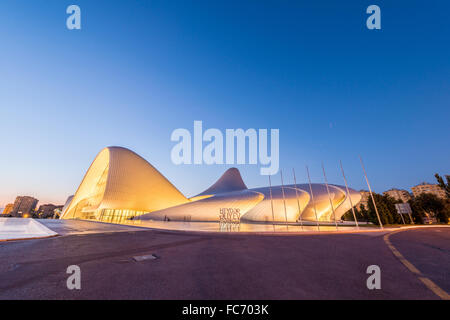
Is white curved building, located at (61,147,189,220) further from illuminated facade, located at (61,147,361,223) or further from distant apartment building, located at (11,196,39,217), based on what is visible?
distant apartment building, located at (11,196,39,217)

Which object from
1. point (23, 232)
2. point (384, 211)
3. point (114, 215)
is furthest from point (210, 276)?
point (114, 215)

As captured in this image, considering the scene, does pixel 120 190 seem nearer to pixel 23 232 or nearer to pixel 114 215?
pixel 114 215

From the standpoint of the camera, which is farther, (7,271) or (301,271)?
(301,271)

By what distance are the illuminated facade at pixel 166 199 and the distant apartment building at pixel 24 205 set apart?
146244 mm

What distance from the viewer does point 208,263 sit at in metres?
4.65

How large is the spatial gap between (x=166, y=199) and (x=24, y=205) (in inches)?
6869

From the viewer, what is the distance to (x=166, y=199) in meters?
40.4

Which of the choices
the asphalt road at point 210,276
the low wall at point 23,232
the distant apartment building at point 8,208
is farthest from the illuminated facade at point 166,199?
the distant apartment building at point 8,208

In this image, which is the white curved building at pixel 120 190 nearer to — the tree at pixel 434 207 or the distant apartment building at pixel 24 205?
the tree at pixel 434 207

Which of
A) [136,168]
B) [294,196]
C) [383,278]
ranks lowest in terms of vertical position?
[383,278]
